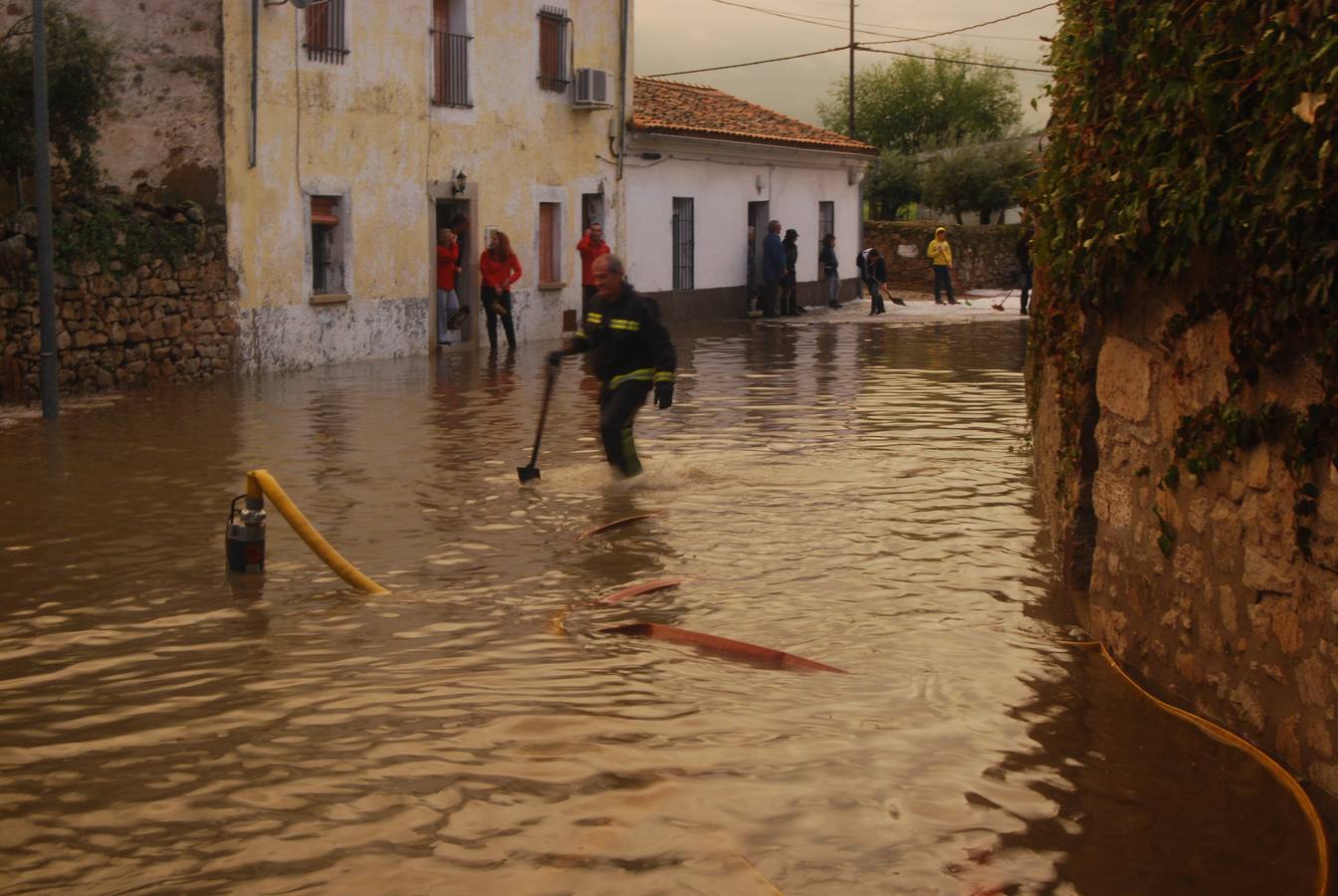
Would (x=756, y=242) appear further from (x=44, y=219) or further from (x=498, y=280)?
(x=44, y=219)

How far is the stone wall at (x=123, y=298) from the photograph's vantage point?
634 inches

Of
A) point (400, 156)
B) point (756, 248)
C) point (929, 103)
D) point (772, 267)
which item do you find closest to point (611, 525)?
point (400, 156)

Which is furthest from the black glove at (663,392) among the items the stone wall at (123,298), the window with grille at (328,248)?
the window with grille at (328,248)

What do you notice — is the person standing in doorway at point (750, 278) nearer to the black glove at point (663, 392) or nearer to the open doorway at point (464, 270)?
the open doorway at point (464, 270)

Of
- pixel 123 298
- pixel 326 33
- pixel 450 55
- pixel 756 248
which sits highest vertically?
pixel 450 55

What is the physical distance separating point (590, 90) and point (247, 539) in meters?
19.6

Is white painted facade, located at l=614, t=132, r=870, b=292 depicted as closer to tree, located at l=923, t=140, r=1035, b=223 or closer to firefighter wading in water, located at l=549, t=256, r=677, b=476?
tree, located at l=923, t=140, r=1035, b=223

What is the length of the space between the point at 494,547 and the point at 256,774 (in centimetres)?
373

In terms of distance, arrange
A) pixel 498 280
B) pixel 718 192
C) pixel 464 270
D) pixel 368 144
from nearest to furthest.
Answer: pixel 368 144 < pixel 498 280 < pixel 464 270 < pixel 718 192

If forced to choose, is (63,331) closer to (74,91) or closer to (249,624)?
(74,91)

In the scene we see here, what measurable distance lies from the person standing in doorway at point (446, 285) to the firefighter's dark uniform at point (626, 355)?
1226 centimetres

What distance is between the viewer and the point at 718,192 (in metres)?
31.9

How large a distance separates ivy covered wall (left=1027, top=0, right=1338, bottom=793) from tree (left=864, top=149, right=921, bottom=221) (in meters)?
48.0

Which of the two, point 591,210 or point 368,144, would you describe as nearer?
point 368,144
